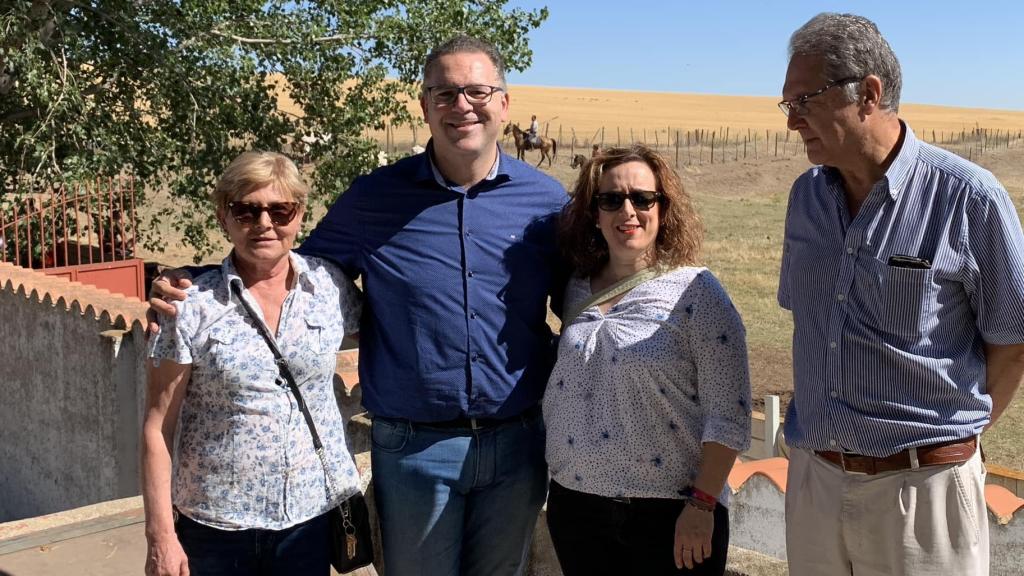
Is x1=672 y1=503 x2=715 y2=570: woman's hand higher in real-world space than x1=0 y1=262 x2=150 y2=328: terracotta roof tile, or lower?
higher

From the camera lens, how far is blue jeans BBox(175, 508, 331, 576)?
287 centimetres

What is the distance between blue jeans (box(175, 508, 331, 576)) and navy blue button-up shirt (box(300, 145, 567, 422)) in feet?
1.48

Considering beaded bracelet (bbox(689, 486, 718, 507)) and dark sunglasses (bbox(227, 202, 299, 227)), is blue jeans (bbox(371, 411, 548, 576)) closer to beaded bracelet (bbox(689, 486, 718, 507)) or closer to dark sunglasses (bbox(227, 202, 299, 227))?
beaded bracelet (bbox(689, 486, 718, 507))

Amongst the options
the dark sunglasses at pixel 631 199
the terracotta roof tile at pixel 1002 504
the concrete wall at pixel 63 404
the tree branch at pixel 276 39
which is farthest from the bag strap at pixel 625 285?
the tree branch at pixel 276 39

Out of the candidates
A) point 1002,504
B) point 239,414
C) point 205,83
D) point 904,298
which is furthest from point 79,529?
point 205,83

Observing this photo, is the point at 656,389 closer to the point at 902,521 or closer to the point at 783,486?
the point at 902,521

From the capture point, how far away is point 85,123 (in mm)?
11875

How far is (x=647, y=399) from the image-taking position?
2875 millimetres

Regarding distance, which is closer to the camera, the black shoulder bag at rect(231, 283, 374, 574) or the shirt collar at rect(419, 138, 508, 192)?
the black shoulder bag at rect(231, 283, 374, 574)

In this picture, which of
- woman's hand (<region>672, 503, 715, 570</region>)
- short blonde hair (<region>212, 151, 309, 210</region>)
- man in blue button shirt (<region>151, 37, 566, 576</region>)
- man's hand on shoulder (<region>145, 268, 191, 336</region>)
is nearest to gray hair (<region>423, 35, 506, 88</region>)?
man in blue button shirt (<region>151, 37, 566, 576</region>)

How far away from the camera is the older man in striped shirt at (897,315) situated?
261 centimetres

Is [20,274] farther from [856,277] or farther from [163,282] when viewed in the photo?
[856,277]

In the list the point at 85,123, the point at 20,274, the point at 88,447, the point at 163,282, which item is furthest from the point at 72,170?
the point at 163,282

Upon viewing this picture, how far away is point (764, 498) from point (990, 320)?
3.36m
